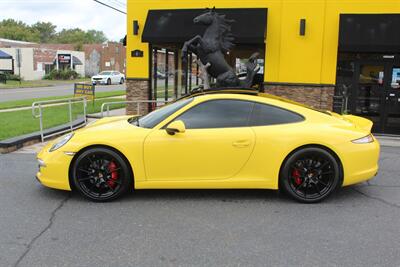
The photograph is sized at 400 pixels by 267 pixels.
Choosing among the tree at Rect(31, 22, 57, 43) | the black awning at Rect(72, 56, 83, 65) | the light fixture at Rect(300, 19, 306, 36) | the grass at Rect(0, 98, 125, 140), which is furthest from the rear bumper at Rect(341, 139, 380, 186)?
the tree at Rect(31, 22, 57, 43)

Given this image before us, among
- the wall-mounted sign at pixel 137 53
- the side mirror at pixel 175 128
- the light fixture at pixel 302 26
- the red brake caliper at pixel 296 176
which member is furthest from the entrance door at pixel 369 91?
the side mirror at pixel 175 128

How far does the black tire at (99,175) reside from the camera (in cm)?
540

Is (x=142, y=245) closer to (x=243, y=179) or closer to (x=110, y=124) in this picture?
(x=243, y=179)

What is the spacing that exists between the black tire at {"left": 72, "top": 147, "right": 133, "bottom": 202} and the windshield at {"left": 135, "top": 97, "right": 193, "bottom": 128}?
0.57 m

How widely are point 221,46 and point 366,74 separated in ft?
16.0

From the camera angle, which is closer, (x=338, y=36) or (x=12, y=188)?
(x=12, y=188)

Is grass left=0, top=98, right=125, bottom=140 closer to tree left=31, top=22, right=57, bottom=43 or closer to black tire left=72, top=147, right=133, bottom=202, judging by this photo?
black tire left=72, top=147, right=133, bottom=202

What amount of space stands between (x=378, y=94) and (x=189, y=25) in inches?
226

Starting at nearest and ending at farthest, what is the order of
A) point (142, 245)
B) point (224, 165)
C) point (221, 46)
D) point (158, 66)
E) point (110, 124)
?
1. point (142, 245)
2. point (224, 165)
3. point (110, 124)
4. point (221, 46)
5. point (158, 66)

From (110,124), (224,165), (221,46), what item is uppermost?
(221,46)

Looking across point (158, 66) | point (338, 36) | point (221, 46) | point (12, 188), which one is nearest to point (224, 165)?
point (12, 188)

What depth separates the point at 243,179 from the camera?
547 cm

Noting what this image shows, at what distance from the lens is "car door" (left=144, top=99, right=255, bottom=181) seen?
17.6 ft

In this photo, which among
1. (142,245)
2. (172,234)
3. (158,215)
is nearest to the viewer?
(142,245)
